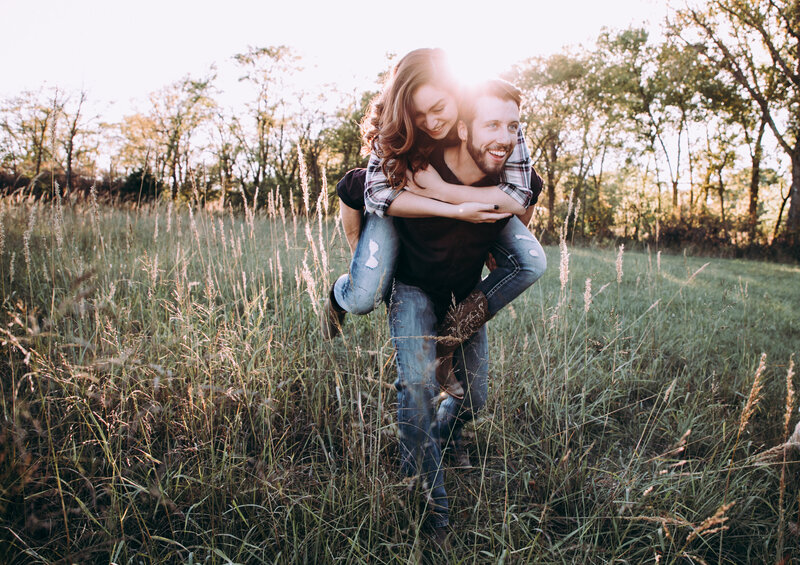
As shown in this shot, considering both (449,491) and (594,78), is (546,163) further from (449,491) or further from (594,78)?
(449,491)

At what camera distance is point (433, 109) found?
5.11ft

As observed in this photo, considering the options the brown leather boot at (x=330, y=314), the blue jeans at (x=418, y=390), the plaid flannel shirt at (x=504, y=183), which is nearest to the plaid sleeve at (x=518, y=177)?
the plaid flannel shirt at (x=504, y=183)

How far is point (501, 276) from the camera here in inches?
69.4

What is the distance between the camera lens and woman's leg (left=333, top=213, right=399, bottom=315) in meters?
1.69

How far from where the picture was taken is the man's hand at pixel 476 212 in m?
1.56

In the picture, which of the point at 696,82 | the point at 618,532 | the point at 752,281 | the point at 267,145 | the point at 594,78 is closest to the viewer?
the point at 618,532

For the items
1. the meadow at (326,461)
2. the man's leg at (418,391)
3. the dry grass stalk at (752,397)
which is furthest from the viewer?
the man's leg at (418,391)

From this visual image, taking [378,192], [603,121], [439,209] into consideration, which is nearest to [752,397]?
[439,209]

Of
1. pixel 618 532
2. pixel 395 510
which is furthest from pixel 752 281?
pixel 395 510

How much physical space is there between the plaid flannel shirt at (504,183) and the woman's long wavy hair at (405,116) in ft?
0.11

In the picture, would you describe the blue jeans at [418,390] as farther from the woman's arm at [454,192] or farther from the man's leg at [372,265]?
the woman's arm at [454,192]

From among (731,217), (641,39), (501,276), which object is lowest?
(501,276)

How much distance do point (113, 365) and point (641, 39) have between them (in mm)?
28132

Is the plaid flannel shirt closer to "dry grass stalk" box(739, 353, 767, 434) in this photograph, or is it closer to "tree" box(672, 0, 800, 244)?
"dry grass stalk" box(739, 353, 767, 434)
